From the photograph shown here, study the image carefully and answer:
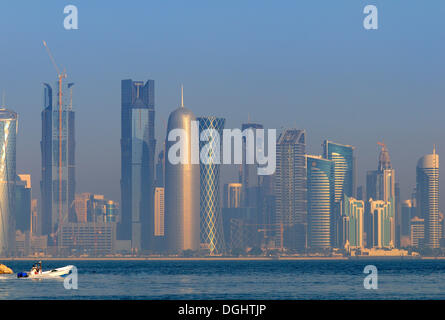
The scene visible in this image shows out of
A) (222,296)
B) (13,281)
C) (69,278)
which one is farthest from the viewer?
(69,278)
